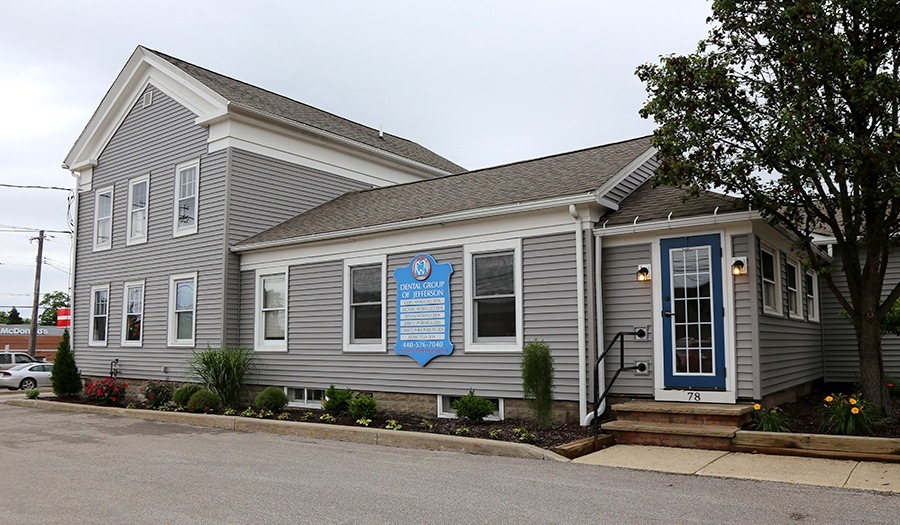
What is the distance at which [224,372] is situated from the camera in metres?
14.1

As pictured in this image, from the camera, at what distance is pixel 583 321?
33.6ft

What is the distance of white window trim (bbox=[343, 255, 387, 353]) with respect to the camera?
41.4 ft

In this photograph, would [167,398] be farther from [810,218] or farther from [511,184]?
[810,218]

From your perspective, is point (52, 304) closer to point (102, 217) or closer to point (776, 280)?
point (102, 217)

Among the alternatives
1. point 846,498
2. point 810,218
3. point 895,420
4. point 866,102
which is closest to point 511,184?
point 810,218

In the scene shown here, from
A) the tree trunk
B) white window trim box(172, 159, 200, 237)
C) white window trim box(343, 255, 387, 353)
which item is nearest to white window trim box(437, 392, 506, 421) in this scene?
white window trim box(343, 255, 387, 353)

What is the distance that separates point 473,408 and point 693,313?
3.49 m

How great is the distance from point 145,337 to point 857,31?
51.7ft

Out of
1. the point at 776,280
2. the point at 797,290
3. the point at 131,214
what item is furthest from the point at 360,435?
the point at 131,214

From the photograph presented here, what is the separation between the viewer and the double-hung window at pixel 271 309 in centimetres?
1466

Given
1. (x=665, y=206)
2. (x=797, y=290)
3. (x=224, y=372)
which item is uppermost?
(x=665, y=206)

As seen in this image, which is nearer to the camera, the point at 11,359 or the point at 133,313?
the point at 133,313

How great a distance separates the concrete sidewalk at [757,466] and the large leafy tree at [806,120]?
2.21 metres

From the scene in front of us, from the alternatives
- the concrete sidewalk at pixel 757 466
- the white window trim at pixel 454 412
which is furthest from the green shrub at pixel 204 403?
the concrete sidewalk at pixel 757 466
